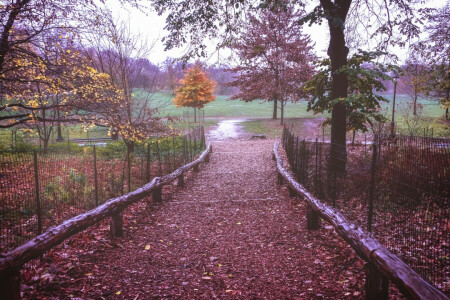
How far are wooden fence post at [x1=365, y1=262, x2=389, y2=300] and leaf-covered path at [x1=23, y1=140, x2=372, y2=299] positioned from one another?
32 centimetres

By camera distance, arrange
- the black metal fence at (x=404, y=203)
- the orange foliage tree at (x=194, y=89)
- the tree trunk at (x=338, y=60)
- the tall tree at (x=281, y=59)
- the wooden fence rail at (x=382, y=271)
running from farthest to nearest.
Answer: the orange foliage tree at (x=194, y=89) → the tall tree at (x=281, y=59) → the tree trunk at (x=338, y=60) → the black metal fence at (x=404, y=203) → the wooden fence rail at (x=382, y=271)

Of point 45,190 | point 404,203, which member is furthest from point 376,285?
point 45,190

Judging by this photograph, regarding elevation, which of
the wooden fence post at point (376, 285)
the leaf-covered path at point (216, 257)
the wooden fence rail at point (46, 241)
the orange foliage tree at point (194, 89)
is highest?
the orange foliage tree at point (194, 89)

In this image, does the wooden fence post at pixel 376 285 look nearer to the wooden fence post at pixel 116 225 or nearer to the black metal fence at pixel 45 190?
the wooden fence post at pixel 116 225

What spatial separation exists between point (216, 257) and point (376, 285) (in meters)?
2.52

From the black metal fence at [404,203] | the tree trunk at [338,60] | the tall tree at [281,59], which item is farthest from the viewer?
the tall tree at [281,59]

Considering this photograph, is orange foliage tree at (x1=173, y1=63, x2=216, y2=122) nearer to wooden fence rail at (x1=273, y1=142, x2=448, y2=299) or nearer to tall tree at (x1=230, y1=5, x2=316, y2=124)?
tall tree at (x1=230, y1=5, x2=316, y2=124)

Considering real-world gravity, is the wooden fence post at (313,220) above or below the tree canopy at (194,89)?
below

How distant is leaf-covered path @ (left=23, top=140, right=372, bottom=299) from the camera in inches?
148

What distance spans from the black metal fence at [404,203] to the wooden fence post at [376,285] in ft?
3.58

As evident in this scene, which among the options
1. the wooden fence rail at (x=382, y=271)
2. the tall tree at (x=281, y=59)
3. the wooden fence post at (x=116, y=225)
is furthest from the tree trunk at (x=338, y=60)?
the tall tree at (x=281, y=59)

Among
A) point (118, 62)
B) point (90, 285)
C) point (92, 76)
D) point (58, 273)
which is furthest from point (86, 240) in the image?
point (118, 62)

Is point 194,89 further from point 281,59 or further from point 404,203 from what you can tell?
point 404,203

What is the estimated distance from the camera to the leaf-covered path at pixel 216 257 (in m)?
3.77
